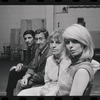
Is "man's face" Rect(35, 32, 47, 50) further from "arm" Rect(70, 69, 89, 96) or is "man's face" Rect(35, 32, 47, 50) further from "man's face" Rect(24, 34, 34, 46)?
"arm" Rect(70, 69, 89, 96)

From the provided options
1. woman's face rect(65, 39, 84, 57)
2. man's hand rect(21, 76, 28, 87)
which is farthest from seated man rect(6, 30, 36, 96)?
woman's face rect(65, 39, 84, 57)

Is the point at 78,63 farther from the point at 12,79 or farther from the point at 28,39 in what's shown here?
the point at 12,79

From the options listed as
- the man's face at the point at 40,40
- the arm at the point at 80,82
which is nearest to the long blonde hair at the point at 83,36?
the arm at the point at 80,82

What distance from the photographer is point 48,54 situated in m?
1.91

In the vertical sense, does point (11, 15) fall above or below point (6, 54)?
above

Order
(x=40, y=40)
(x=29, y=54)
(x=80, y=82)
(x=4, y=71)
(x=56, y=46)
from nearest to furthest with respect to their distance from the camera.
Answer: (x=80, y=82), (x=56, y=46), (x=40, y=40), (x=29, y=54), (x=4, y=71)

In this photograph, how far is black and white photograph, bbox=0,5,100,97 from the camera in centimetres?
126

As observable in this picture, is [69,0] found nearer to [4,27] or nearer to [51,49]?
[51,49]

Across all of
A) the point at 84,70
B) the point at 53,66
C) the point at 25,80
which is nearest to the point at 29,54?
the point at 25,80

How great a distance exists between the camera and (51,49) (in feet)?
5.93

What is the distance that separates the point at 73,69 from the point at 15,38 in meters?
1.31

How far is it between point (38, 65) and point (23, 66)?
21cm

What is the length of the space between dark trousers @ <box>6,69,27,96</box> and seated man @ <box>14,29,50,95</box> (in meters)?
0.10

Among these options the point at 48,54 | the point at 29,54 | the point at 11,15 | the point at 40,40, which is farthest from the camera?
the point at 11,15
